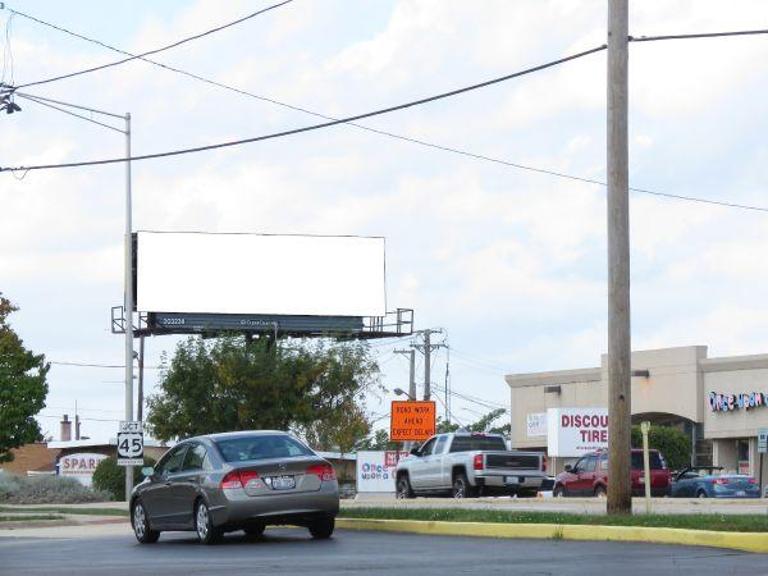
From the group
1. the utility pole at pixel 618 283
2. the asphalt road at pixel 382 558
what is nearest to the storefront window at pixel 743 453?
the utility pole at pixel 618 283

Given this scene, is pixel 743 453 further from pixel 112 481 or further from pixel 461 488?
pixel 461 488

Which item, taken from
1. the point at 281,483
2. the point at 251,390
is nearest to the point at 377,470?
the point at 251,390

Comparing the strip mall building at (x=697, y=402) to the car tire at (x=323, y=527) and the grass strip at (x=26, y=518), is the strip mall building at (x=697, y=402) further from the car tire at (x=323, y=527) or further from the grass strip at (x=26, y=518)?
the car tire at (x=323, y=527)

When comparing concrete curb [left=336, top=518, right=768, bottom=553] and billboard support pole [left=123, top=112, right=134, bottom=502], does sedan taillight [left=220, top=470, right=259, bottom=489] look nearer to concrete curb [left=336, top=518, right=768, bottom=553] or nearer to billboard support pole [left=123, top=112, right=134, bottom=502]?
concrete curb [left=336, top=518, right=768, bottom=553]

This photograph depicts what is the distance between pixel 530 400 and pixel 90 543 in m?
49.6

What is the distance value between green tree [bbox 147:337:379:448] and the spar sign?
32.2 ft

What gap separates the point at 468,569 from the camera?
14.9 m

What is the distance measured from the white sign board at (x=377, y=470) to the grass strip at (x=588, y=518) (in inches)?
1120

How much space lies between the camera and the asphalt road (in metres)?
14.9

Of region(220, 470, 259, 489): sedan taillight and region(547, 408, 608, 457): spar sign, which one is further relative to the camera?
region(547, 408, 608, 457): spar sign

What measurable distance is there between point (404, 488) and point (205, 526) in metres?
20.8

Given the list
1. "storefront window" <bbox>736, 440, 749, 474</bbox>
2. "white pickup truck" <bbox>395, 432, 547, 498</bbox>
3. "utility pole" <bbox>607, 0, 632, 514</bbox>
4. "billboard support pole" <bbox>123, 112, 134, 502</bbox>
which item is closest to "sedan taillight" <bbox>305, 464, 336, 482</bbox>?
"utility pole" <bbox>607, 0, 632, 514</bbox>

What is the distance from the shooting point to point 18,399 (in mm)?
51469

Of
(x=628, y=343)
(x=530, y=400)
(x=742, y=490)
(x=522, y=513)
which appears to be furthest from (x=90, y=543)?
(x=530, y=400)
